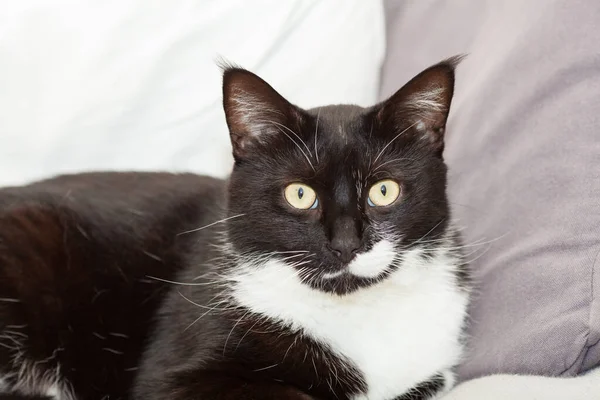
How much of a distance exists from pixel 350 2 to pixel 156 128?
0.71 m

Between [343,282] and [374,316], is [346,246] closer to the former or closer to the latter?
[343,282]

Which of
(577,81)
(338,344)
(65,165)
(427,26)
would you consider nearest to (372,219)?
(338,344)

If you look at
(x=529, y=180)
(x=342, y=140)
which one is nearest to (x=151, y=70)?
(x=342, y=140)

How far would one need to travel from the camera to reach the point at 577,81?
1.54 m

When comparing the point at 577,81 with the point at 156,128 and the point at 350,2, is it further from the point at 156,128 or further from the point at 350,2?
the point at 156,128

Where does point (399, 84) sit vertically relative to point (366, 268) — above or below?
above

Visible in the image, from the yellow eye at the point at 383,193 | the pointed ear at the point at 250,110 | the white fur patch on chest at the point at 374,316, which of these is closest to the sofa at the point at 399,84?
the white fur patch on chest at the point at 374,316

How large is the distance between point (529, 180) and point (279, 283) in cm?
63

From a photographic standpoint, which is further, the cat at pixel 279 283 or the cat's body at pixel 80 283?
the cat's body at pixel 80 283

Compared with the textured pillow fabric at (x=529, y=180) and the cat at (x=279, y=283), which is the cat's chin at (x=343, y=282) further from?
the textured pillow fabric at (x=529, y=180)

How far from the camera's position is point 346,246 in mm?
1232

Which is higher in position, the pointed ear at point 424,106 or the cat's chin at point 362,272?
the pointed ear at point 424,106

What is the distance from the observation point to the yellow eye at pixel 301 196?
4.29ft

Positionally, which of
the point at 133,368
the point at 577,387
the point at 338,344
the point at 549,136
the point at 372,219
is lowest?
the point at 133,368
